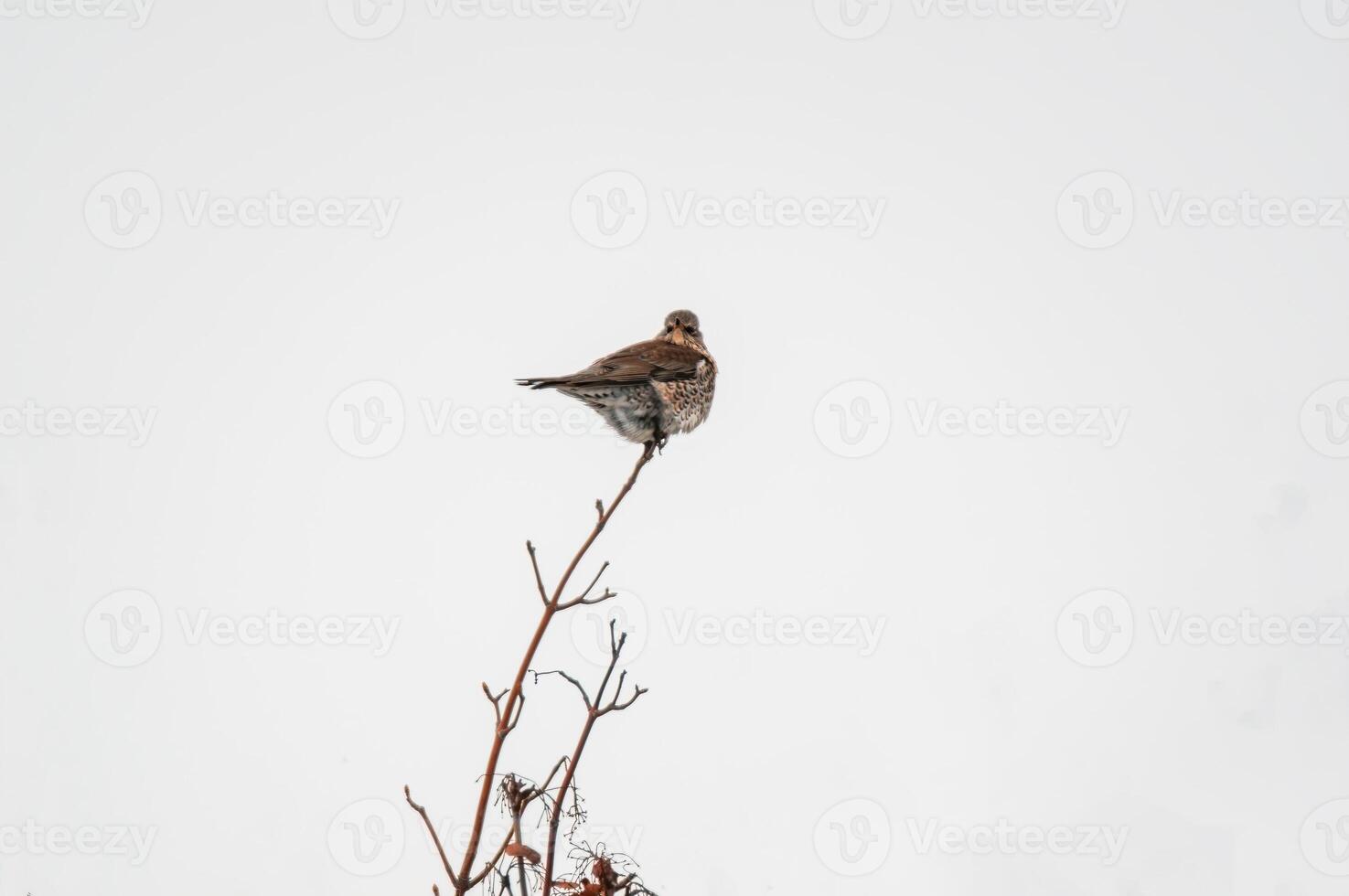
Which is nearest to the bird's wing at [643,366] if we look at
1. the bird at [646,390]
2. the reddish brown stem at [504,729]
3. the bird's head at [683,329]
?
the bird at [646,390]

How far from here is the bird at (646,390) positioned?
7246 millimetres

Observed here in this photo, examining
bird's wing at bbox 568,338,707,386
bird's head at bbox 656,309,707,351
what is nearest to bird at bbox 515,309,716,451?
bird's wing at bbox 568,338,707,386

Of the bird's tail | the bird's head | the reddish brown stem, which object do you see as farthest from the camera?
the bird's head

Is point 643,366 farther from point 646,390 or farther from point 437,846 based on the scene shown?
point 437,846

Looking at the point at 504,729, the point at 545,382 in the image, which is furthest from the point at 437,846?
the point at 545,382

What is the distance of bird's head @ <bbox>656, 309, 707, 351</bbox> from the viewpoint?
30.8ft

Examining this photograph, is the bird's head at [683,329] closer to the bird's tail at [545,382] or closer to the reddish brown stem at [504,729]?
the bird's tail at [545,382]

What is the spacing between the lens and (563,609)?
3213mm

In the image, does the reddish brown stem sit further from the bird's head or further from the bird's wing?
the bird's head

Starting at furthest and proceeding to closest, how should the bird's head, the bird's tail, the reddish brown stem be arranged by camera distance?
the bird's head → the bird's tail → the reddish brown stem

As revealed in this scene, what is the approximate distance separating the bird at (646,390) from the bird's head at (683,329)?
Answer: 72 centimetres

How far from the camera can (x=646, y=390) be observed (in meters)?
7.51

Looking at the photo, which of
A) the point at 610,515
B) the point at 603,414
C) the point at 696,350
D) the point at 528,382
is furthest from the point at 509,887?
the point at 696,350

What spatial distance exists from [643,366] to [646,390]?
0.35 m
